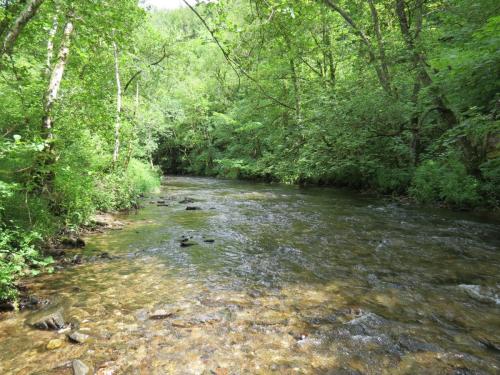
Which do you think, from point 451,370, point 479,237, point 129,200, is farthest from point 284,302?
point 129,200

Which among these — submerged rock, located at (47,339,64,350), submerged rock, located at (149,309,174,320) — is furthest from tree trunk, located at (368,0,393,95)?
submerged rock, located at (47,339,64,350)

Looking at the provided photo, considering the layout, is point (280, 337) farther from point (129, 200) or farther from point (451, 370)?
point (129, 200)

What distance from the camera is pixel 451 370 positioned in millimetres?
3357

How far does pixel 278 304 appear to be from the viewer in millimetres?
4848

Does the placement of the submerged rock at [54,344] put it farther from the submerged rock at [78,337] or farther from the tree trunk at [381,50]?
the tree trunk at [381,50]

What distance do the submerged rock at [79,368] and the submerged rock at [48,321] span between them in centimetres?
91

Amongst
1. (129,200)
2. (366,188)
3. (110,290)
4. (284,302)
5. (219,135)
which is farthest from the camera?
(219,135)

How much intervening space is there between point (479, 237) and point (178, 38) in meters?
17.3

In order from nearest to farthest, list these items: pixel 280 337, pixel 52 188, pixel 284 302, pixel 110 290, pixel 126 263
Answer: pixel 280 337, pixel 284 302, pixel 110 290, pixel 126 263, pixel 52 188

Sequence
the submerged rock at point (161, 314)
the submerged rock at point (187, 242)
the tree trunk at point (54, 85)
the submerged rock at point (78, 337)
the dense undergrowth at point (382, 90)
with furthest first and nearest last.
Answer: the submerged rock at point (187, 242) → the tree trunk at point (54, 85) → the dense undergrowth at point (382, 90) → the submerged rock at point (161, 314) → the submerged rock at point (78, 337)

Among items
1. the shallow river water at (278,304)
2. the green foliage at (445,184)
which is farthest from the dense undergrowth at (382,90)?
the shallow river water at (278,304)

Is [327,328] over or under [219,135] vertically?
under

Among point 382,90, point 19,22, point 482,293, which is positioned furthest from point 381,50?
point 19,22

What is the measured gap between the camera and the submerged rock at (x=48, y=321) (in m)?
4.13
